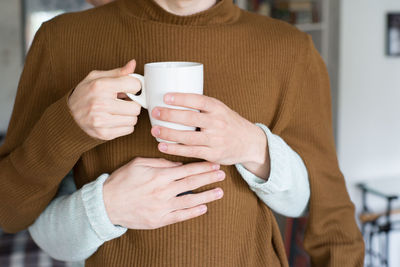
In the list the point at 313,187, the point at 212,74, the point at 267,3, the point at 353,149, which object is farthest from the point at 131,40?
the point at 267,3

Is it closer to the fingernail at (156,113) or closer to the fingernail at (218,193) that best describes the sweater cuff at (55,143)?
the fingernail at (156,113)

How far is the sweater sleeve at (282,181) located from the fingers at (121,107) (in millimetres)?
228

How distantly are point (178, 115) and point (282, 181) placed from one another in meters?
0.26

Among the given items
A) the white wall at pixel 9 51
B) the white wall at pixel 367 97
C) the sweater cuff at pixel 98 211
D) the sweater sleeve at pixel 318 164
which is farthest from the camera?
the white wall at pixel 9 51

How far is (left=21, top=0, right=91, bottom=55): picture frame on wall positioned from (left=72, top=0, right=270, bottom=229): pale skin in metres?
2.98

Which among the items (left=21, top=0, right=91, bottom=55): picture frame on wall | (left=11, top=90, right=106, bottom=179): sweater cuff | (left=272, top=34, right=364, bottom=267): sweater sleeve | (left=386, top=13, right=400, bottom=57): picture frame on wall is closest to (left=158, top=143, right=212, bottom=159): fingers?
→ (left=11, top=90, right=106, bottom=179): sweater cuff

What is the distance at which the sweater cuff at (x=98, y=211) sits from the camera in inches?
27.3

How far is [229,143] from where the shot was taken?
2.16 feet

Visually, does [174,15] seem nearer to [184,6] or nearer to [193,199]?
[184,6]

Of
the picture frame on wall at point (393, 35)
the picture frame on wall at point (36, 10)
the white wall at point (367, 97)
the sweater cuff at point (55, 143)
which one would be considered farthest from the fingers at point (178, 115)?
the picture frame on wall at point (36, 10)

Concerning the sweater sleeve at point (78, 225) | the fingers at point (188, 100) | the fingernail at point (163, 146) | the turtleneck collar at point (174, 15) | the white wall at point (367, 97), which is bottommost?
the white wall at point (367, 97)

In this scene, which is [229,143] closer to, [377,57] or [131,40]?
[131,40]

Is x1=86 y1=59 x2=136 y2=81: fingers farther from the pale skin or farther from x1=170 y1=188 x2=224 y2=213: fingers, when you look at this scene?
x1=170 y1=188 x2=224 y2=213: fingers

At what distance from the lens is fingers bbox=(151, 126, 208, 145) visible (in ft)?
2.01
